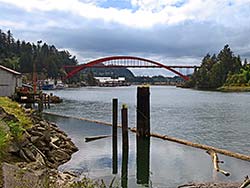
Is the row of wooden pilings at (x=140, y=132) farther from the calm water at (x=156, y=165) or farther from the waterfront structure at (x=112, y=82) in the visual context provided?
the waterfront structure at (x=112, y=82)

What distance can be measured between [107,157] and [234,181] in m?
5.65

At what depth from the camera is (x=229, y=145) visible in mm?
20328

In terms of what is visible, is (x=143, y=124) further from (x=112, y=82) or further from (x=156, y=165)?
(x=112, y=82)

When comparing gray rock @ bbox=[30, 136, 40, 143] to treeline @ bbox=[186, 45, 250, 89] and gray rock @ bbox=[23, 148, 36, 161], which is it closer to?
gray rock @ bbox=[23, 148, 36, 161]

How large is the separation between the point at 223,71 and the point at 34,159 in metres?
97.5

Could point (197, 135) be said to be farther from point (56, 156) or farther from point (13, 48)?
point (13, 48)

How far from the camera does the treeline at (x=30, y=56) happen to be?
4574 inches

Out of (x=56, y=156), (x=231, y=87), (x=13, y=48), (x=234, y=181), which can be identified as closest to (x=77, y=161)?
(x=56, y=156)

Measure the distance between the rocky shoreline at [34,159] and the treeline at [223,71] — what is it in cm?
8704

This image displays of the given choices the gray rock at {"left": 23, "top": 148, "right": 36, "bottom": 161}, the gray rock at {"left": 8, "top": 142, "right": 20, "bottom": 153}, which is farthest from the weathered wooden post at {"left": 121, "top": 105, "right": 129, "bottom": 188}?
the gray rock at {"left": 8, "top": 142, "right": 20, "bottom": 153}

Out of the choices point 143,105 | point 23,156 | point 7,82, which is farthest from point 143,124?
point 7,82

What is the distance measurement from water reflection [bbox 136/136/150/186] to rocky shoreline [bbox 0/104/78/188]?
247 cm

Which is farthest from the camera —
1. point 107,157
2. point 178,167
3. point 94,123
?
point 94,123

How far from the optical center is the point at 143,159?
1614cm
